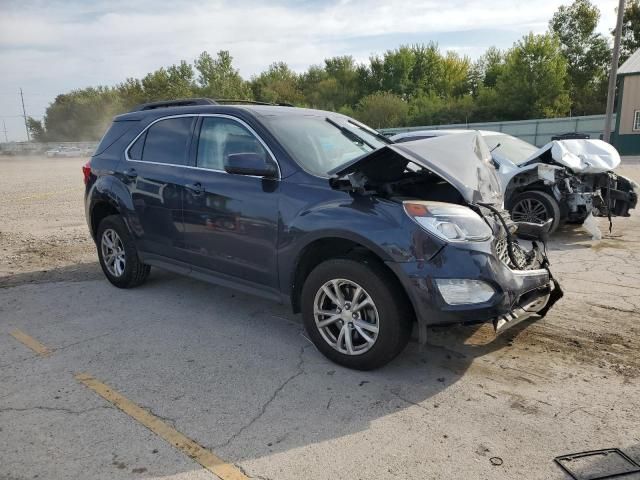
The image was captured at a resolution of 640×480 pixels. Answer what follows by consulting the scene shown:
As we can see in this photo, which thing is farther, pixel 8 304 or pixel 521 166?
pixel 521 166

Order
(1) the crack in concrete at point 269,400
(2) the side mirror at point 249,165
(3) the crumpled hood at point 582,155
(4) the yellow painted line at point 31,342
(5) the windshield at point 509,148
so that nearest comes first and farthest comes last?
(1) the crack in concrete at point 269,400, (2) the side mirror at point 249,165, (4) the yellow painted line at point 31,342, (3) the crumpled hood at point 582,155, (5) the windshield at point 509,148

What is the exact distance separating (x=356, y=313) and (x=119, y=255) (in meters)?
3.27

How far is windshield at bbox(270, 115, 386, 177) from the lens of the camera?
3938 millimetres

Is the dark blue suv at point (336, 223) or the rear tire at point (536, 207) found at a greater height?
the dark blue suv at point (336, 223)

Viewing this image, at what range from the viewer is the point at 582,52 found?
153ft

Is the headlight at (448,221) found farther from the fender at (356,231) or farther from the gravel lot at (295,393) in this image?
the gravel lot at (295,393)

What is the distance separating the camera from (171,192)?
15.2 ft


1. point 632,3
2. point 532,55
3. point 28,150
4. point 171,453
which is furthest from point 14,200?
point 28,150

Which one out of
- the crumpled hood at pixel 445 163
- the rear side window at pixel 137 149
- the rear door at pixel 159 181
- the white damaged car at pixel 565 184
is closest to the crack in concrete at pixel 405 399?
the crumpled hood at pixel 445 163

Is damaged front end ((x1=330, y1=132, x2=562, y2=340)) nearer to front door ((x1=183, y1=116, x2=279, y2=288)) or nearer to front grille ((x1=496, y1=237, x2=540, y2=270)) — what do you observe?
front grille ((x1=496, y1=237, x2=540, y2=270))

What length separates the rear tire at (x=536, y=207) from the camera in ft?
23.5

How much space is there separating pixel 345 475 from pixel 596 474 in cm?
123

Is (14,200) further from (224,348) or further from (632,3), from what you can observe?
(632,3)

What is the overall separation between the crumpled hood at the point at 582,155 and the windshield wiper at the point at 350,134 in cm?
395
